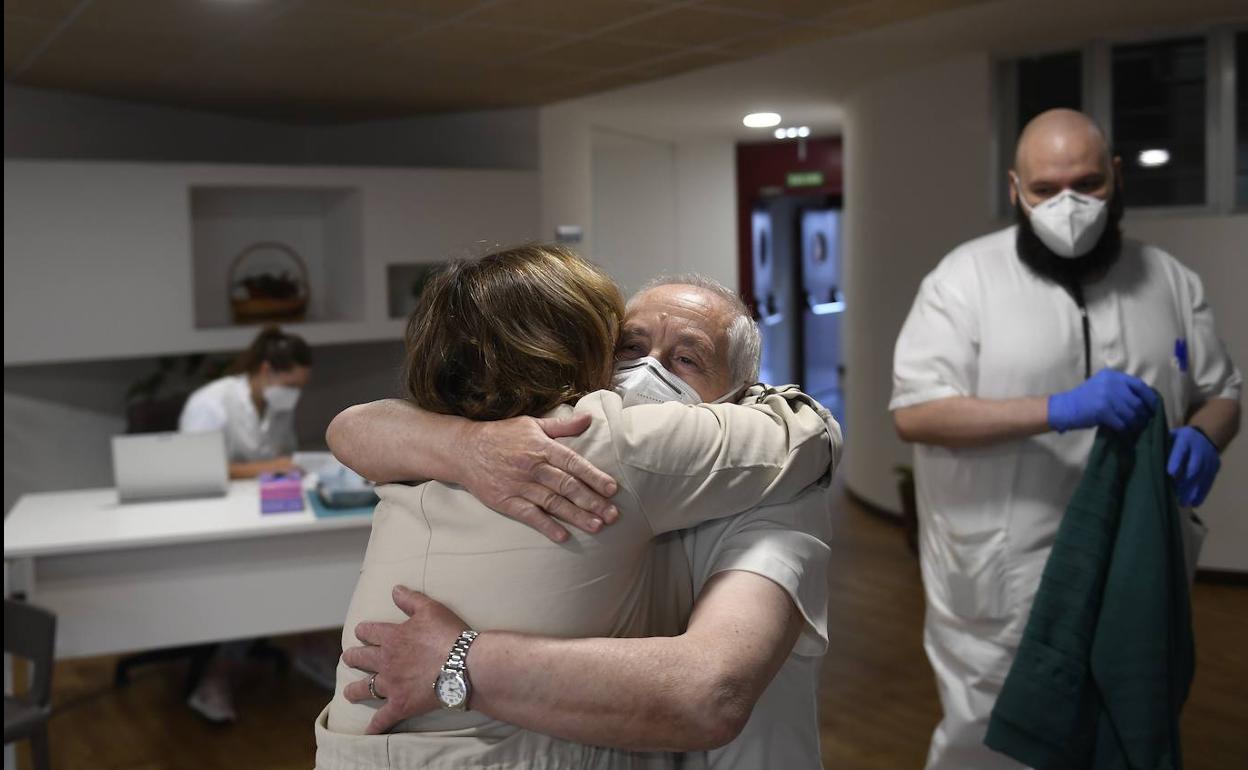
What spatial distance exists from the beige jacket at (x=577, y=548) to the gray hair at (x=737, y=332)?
150 millimetres

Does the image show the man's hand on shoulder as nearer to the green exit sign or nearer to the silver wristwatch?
the silver wristwatch

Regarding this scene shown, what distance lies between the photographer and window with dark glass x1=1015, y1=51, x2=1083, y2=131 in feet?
18.6

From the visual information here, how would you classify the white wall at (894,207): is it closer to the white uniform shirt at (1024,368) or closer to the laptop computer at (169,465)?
the white uniform shirt at (1024,368)

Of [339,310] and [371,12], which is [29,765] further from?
[339,310]

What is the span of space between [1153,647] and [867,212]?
4885 mm

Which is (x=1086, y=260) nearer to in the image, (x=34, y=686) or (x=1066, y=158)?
(x=1066, y=158)

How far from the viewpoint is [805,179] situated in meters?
9.77

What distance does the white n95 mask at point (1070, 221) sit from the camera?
7.86 ft

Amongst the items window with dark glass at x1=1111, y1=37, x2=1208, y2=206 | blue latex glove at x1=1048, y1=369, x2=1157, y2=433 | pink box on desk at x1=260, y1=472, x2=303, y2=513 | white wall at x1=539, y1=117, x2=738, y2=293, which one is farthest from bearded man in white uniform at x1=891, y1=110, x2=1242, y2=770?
white wall at x1=539, y1=117, x2=738, y2=293

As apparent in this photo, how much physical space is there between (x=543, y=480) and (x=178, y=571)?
2.80m

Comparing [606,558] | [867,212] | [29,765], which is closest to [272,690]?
[29,765]

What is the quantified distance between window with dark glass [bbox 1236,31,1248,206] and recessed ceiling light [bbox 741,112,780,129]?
3.33 m

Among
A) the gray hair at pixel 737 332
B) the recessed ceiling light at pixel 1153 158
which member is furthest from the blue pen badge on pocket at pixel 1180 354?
the recessed ceiling light at pixel 1153 158

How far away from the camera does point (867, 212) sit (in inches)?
269
